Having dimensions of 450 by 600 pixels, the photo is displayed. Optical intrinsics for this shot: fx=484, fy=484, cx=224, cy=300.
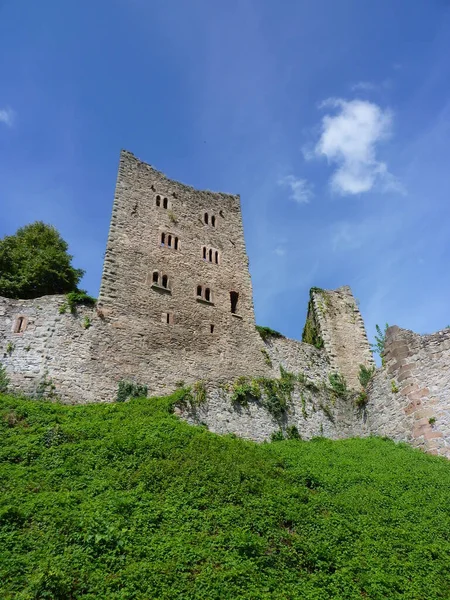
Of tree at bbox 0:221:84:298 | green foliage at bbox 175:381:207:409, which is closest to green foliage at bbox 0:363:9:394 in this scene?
green foliage at bbox 175:381:207:409

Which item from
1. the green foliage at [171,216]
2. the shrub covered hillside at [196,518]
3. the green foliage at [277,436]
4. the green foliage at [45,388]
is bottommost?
the shrub covered hillside at [196,518]

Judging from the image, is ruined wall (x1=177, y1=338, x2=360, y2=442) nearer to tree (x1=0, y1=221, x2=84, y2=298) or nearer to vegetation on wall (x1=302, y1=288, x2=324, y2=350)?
vegetation on wall (x1=302, y1=288, x2=324, y2=350)

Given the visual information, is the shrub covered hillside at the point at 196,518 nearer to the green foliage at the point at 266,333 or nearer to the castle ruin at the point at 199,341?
the castle ruin at the point at 199,341

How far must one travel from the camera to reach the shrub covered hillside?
771 centimetres

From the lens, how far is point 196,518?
30.2 ft

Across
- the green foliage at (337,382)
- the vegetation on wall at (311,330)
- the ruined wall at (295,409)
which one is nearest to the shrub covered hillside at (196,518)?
the ruined wall at (295,409)

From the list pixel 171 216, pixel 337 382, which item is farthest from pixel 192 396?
pixel 171 216

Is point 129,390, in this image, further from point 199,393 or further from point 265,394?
point 265,394

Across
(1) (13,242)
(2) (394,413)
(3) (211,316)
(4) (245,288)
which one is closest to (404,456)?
(2) (394,413)

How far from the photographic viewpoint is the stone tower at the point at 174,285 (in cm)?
1905

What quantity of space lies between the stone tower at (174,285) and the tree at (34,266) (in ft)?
12.5

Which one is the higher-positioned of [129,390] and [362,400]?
[362,400]

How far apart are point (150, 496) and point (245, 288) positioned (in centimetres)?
1592

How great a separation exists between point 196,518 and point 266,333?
14.2 meters
